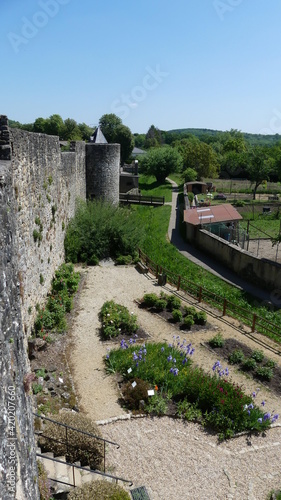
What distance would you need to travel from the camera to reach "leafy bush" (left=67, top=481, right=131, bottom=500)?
670 centimetres

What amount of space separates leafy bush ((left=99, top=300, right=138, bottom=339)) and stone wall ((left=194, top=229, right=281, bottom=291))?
7707 mm

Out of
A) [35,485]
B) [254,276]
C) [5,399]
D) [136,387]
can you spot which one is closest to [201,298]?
[254,276]

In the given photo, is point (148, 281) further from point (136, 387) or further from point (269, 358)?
point (136, 387)

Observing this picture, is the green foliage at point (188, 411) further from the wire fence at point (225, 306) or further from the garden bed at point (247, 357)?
the wire fence at point (225, 306)

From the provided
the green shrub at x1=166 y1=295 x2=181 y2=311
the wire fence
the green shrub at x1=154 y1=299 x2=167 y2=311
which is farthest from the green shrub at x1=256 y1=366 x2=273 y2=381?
the green shrub at x1=154 y1=299 x2=167 y2=311

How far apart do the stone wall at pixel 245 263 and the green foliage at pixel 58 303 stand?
Answer: 8235 mm

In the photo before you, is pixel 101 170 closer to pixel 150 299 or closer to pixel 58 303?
pixel 150 299

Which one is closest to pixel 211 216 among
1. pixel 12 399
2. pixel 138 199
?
pixel 138 199

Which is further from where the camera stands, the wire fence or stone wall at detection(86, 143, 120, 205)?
stone wall at detection(86, 143, 120, 205)

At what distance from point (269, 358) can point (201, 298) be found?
4539 millimetres

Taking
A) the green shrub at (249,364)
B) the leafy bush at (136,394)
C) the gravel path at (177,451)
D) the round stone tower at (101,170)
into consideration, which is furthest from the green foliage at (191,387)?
the round stone tower at (101,170)

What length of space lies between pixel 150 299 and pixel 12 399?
11.5m

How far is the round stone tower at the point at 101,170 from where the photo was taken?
24125mm

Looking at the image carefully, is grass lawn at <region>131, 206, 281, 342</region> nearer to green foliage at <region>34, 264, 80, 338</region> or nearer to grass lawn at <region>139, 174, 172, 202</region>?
green foliage at <region>34, 264, 80, 338</region>
